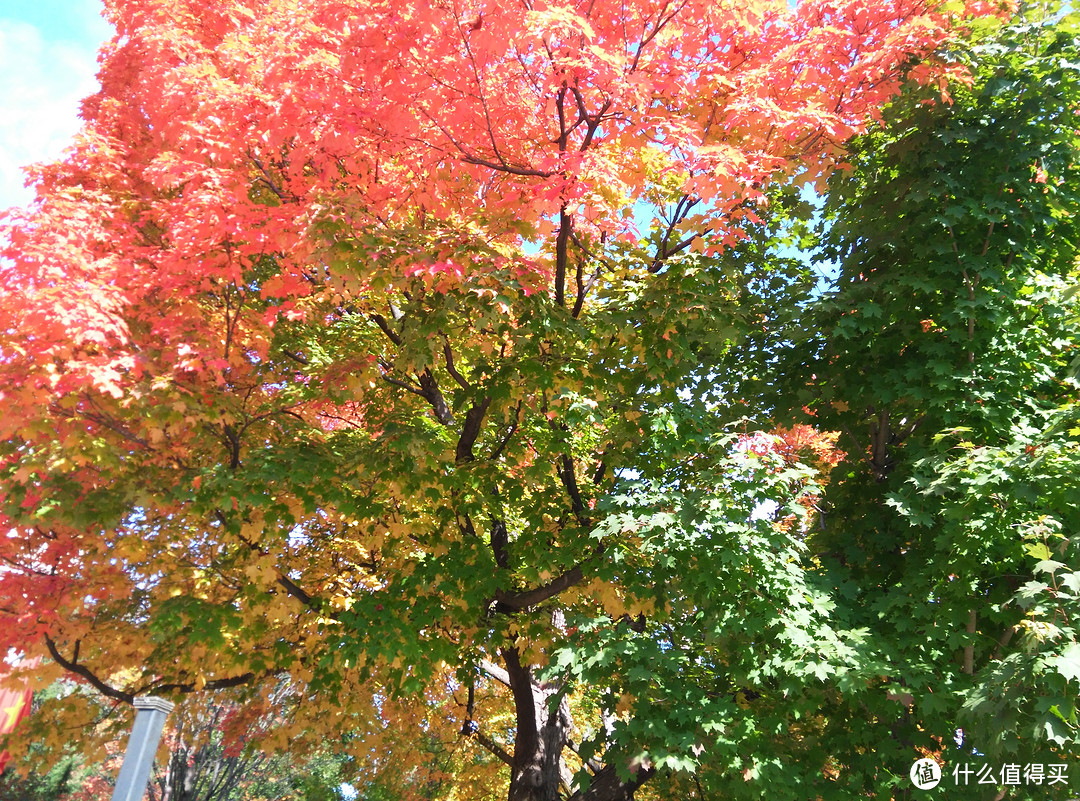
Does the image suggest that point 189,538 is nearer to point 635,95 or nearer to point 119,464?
point 119,464

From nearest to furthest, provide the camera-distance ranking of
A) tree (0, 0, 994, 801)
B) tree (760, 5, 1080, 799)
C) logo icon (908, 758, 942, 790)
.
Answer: tree (760, 5, 1080, 799) → logo icon (908, 758, 942, 790) → tree (0, 0, 994, 801)

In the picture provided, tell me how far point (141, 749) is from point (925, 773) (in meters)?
5.71

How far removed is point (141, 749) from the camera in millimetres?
4164

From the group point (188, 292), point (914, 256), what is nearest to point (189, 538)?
point (188, 292)

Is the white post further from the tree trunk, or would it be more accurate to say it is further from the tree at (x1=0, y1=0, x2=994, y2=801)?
the tree trunk

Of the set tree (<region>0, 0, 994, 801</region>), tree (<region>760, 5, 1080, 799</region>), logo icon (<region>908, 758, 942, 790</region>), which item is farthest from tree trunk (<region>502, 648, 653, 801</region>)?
logo icon (<region>908, 758, 942, 790</region>)

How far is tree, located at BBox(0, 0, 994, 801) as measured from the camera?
574 centimetres

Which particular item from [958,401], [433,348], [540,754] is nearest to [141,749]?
[433,348]

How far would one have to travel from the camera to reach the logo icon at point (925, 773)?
5.48m

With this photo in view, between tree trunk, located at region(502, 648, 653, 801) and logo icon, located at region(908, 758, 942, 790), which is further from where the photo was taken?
tree trunk, located at region(502, 648, 653, 801)

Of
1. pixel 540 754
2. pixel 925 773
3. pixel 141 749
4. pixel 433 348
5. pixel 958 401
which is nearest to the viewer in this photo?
pixel 141 749

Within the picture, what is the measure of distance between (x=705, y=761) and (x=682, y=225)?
16.5ft

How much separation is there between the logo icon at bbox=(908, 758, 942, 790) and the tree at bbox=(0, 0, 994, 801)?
2.46 ft

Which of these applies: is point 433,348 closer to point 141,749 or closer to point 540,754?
point 141,749
